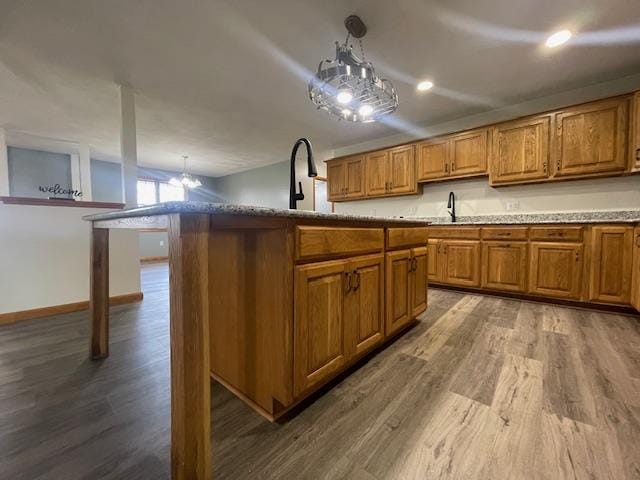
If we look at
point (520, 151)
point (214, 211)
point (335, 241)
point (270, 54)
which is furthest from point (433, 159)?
point (214, 211)

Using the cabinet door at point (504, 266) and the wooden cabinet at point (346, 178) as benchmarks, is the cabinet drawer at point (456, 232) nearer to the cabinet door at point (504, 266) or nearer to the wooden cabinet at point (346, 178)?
the cabinet door at point (504, 266)

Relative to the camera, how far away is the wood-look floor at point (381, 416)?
2.92 feet

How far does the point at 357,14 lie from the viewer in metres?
1.81

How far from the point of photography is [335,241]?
4.03 feet

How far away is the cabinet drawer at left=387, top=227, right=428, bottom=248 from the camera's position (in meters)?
1.68

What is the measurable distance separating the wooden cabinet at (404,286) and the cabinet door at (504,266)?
1.35m

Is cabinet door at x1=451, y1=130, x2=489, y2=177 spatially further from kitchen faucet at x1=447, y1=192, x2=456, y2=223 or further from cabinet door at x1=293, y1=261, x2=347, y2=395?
cabinet door at x1=293, y1=261, x2=347, y2=395

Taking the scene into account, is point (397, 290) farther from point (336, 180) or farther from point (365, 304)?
point (336, 180)

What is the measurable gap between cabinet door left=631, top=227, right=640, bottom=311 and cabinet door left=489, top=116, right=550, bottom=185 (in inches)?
37.5

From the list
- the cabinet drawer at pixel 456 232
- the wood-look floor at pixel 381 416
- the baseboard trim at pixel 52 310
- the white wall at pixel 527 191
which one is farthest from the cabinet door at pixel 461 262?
the baseboard trim at pixel 52 310

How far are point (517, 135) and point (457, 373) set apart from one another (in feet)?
9.45

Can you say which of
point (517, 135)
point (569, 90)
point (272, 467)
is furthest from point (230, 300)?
point (569, 90)

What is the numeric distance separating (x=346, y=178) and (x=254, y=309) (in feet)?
12.4

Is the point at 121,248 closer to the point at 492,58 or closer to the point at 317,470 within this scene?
the point at 317,470
